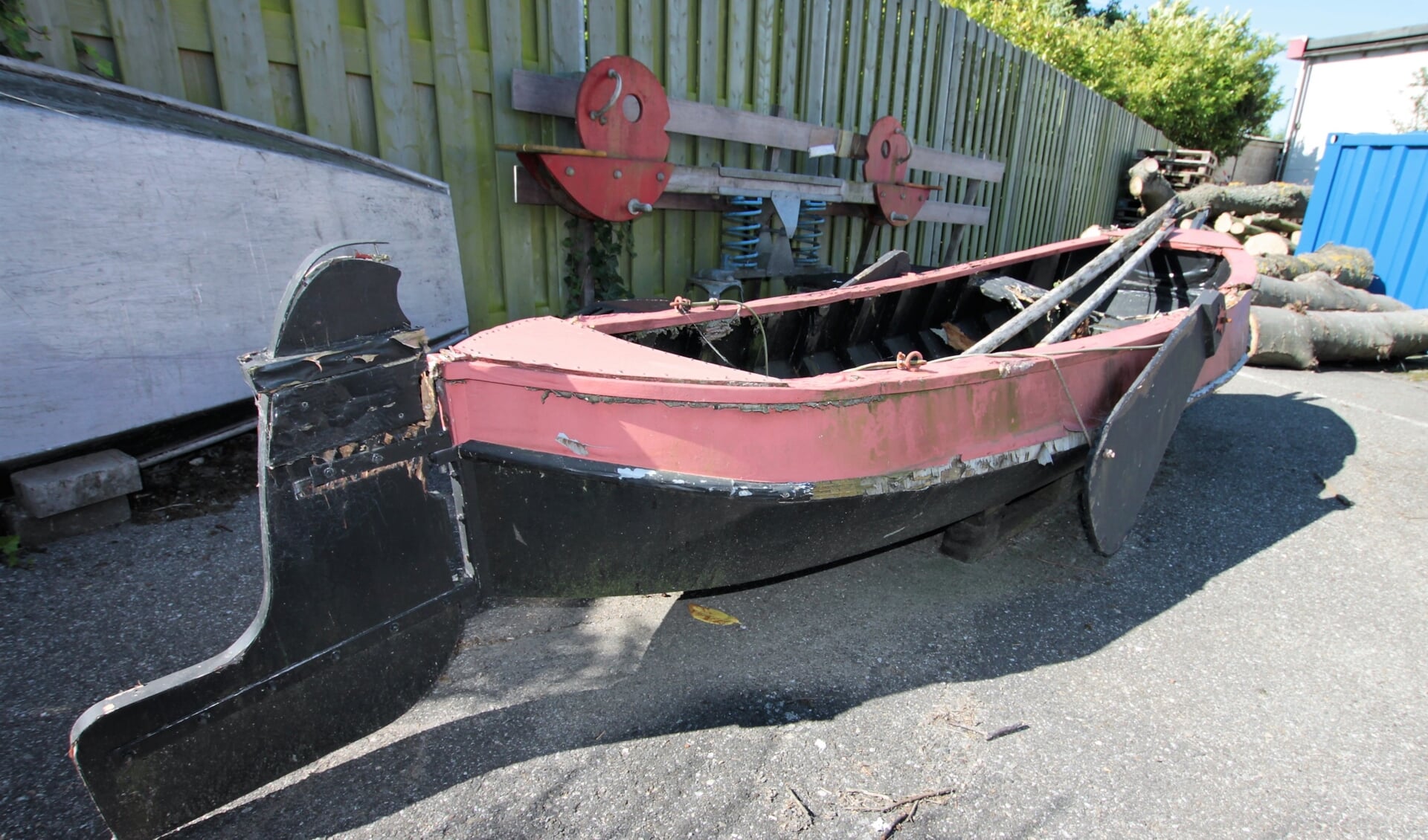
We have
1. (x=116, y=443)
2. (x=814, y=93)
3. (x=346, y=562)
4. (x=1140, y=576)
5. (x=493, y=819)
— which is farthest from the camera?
(x=814, y=93)

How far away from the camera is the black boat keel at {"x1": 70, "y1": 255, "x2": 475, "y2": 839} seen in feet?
4.88

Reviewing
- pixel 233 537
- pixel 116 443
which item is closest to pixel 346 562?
pixel 233 537

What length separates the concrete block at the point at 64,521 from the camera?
2668mm

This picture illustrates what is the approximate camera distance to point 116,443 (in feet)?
9.39

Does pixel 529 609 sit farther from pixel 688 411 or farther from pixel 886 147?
pixel 886 147

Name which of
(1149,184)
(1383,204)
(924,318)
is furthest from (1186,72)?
(924,318)

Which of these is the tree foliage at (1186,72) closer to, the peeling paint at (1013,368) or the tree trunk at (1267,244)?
the tree trunk at (1267,244)

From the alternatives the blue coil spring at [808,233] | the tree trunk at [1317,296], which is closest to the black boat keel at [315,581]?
A: the blue coil spring at [808,233]

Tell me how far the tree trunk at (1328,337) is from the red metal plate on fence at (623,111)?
5.53 m

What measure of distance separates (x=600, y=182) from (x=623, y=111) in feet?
1.38

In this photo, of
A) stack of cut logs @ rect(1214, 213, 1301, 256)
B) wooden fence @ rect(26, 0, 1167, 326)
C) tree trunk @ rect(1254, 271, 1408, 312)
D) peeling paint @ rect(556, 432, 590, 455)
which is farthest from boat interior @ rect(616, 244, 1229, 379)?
stack of cut logs @ rect(1214, 213, 1301, 256)

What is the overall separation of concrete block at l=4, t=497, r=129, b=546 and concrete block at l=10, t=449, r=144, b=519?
0.13ft

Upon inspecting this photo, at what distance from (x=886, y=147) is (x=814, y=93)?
2.57 feet

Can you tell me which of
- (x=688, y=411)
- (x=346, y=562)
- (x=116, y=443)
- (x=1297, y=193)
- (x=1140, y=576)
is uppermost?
(x=1297, y=193)
